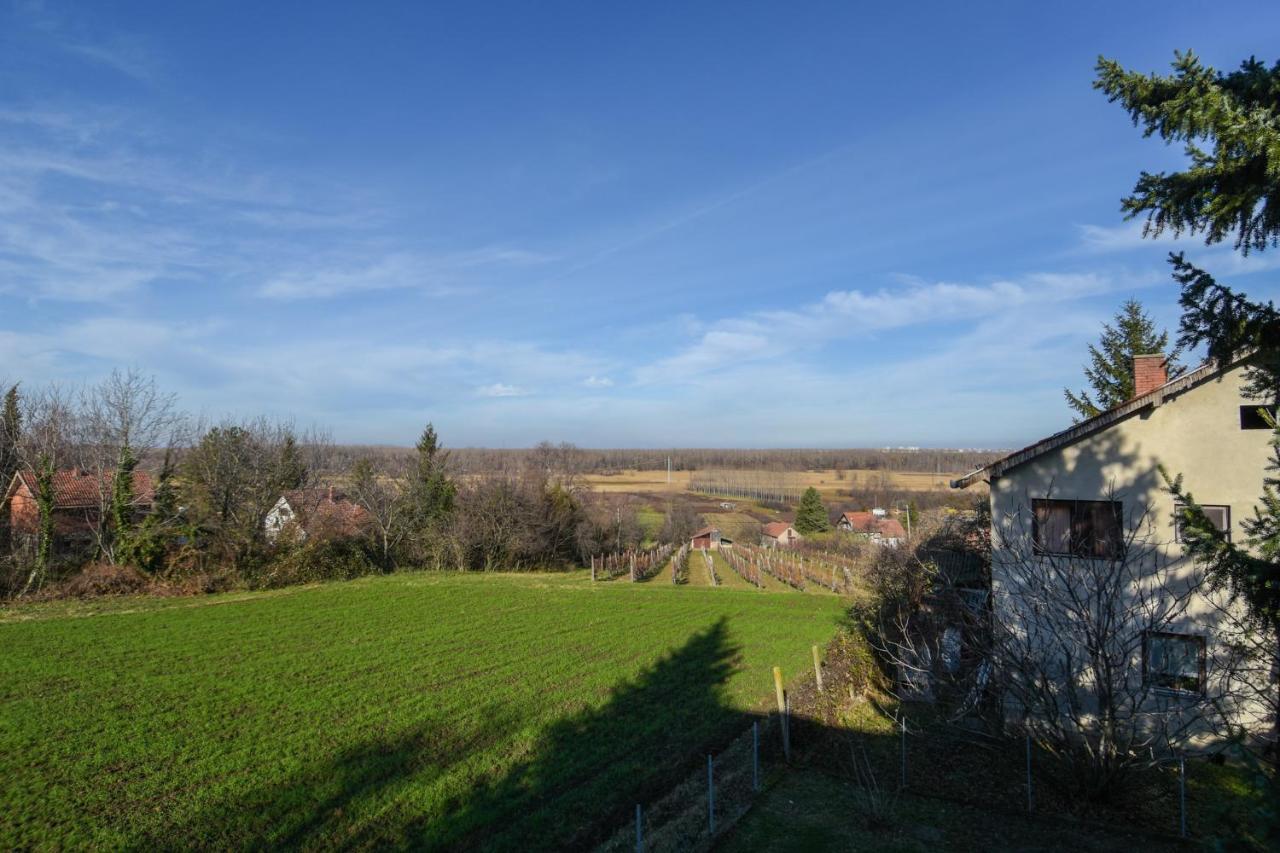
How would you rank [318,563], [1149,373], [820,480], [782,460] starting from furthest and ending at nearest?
[782,460] < [820,480] < [318,563] < [1149,373]

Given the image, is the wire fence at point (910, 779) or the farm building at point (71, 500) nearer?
the wire fence at point (910, 779)

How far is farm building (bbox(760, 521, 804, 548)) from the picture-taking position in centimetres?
5789

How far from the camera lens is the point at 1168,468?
1122 centimetres

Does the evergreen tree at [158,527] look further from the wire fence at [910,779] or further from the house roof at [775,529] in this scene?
the house roof at [775,529]

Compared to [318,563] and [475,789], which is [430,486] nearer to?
[318,563]

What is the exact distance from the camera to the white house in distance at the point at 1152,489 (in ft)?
34.7

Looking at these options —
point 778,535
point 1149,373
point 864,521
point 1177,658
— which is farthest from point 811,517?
point 1177,658

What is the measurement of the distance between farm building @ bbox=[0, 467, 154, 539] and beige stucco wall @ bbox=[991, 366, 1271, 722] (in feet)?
99.5

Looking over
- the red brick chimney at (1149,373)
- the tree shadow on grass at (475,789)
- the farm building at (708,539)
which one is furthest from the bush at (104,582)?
the farm building at (708,539)

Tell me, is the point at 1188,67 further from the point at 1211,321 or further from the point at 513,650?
the point at 513,650

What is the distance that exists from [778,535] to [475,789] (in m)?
55.5

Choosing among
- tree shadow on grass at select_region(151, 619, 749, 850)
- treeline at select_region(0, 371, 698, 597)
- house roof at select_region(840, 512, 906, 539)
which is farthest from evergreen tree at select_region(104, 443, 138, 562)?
house roof at select_region(840, 512, 906, 539)

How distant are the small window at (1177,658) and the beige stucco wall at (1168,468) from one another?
0.17 metres

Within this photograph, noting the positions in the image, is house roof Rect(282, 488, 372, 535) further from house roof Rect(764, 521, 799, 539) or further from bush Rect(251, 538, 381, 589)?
house roof Rect(764, 521, 799, 539)
